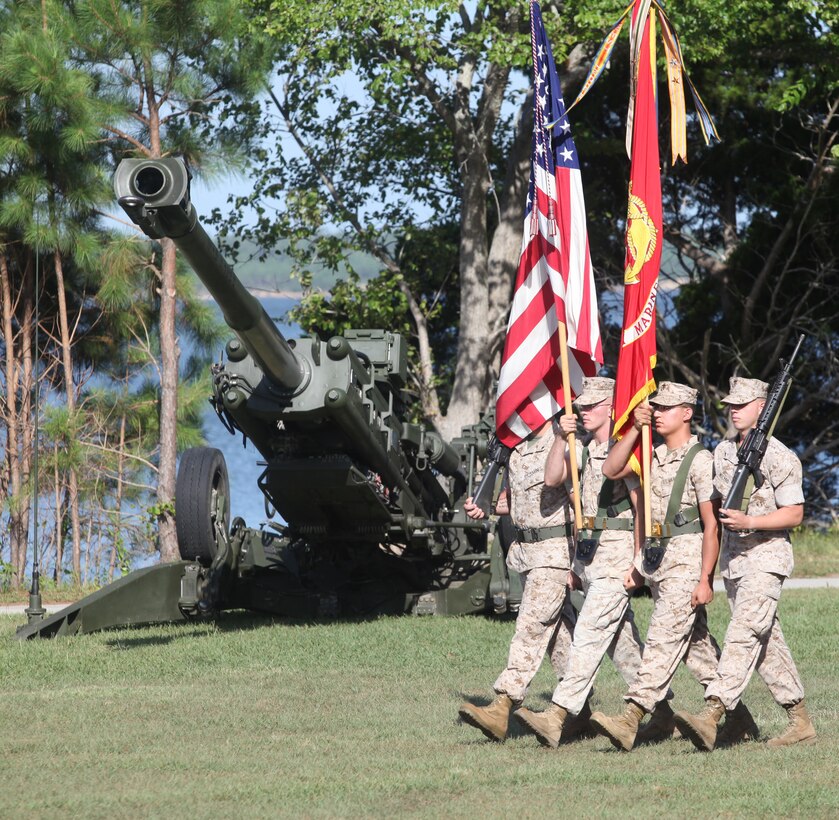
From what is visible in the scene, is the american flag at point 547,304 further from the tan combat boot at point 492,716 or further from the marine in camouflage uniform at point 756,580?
the tan combat boot at point 492,716

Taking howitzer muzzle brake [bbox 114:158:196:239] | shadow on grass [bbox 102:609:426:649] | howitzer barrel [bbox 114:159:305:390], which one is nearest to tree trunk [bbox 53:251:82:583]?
shadow on grass [bbox 102:609:426:649]

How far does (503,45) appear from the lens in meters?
17.3

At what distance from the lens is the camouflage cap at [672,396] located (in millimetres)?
7473

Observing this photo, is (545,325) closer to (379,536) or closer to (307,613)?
(379,536)

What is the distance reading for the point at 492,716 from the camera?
24.0ft

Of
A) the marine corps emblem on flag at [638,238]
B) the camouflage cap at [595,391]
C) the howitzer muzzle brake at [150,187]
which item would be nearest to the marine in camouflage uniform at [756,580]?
the camouflage cap at [595,391]

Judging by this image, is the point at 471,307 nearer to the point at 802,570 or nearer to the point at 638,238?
the point at 802,570

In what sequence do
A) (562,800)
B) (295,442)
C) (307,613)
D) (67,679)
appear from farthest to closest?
(307,613)
(295,442)
(67,679)
(562,800)

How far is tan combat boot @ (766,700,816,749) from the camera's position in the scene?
7.15m

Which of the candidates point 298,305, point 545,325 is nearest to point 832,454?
point 298,305

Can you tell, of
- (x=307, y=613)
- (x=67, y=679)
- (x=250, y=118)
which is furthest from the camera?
(x=250, y=118)

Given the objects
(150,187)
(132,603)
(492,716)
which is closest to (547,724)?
(492,716)

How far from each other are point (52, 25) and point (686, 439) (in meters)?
13.8

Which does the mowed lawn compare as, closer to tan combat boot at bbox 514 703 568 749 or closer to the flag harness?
tan combat boot at bbox 514 703 568 749
